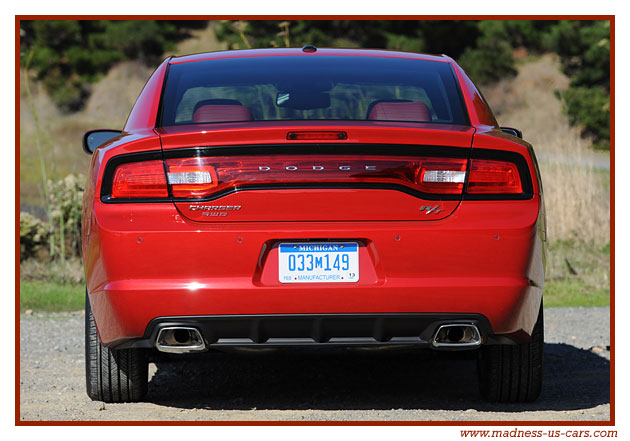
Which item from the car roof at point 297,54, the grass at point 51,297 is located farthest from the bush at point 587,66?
the car roof at point 297,54

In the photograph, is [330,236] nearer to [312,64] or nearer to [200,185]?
[200,185]

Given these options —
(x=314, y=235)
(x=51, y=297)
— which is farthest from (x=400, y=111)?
(x=51, y=297)

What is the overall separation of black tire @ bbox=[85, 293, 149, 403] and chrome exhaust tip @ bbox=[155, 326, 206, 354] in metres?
0.58

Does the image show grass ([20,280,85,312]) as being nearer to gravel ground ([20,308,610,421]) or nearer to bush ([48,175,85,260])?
bush ([48,175,85,260])

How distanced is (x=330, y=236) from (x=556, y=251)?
7.86 meters

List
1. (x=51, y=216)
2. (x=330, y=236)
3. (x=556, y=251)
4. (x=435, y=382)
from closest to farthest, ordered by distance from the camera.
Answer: (x=330, y=236) → (x=435, y=382) → (x=51, y=216) → (x=556, y=251)

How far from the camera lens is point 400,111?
470 centimetres

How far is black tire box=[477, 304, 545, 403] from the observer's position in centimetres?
478

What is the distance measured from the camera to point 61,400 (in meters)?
5.14

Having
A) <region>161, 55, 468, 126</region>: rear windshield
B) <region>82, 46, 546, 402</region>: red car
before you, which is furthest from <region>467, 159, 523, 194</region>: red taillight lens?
<region>161, 55, 468, 126</region>: rear windshield

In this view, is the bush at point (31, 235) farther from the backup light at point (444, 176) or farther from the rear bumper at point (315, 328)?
the backup light at point (444, 176)

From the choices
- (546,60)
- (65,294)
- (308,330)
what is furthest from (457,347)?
(546,60)

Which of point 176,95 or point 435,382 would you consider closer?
point 176,95

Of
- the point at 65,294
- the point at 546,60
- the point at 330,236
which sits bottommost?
the point at 65,294
